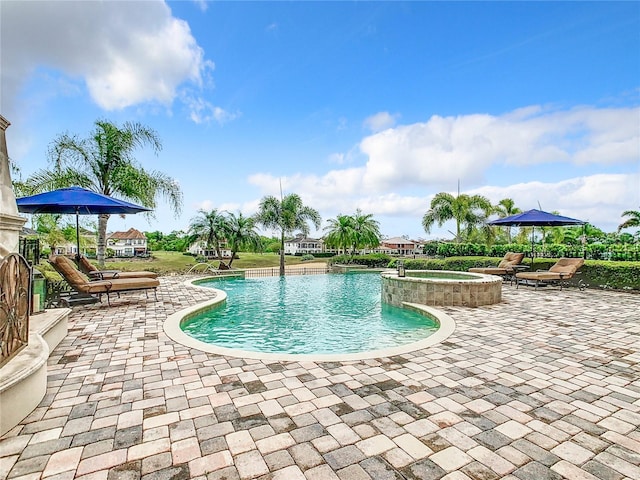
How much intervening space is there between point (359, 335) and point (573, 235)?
4736 cm

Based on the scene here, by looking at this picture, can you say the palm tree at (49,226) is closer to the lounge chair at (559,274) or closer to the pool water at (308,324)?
the pool water at (308,324)

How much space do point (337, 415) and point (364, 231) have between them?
81.6ft

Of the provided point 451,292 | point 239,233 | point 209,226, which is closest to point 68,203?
point 451,292

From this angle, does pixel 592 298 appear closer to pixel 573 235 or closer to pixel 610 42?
pixel 610 42

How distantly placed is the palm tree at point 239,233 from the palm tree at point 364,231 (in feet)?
29.8

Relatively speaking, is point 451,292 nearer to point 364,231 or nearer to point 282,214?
point 282,214

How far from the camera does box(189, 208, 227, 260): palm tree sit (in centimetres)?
2041

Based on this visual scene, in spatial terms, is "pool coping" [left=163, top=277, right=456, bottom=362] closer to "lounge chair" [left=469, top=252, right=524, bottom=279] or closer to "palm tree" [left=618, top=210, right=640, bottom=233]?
"lounge chair" [left=469, top=252, right=524, bottom=279]

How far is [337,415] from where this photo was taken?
2.96m

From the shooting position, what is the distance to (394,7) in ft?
37.8

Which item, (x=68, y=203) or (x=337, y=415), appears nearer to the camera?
(x=337, y=415)

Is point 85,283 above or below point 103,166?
below

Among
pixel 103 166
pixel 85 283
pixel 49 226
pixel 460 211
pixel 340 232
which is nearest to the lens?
pixel 85 283

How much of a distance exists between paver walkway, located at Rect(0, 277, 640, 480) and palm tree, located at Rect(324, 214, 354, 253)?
21.9 m
